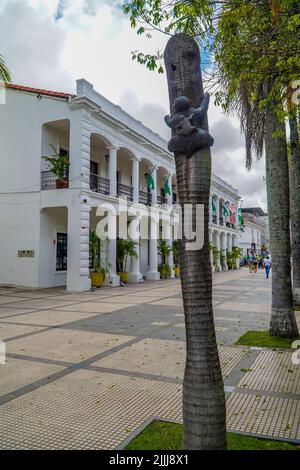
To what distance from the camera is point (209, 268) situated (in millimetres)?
2453

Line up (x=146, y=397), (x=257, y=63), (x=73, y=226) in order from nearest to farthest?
(x=146, y=397) → (x=257, y=63) → (x=73, y=226)

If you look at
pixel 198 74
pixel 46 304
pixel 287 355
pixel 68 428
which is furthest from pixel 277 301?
pixel 46 304

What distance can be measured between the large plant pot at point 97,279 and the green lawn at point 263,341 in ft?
35.6

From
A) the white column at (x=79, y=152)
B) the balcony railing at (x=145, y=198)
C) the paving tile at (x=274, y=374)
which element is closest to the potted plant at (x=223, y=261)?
the balcony railing at (x=145, y=198)

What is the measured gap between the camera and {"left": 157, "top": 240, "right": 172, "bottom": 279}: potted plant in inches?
940

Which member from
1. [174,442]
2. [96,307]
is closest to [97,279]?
[96,307]

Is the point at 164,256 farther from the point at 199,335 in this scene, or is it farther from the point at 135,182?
the point at 199,335

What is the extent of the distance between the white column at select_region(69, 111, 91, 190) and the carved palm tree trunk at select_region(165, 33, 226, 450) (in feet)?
44.2

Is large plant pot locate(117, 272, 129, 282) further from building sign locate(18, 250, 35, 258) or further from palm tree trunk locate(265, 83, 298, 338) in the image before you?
palm tree trunk locate(265, 83, 298, 338)

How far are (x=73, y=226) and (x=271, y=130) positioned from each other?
10.5 meters

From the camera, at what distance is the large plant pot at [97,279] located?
56.1 feet

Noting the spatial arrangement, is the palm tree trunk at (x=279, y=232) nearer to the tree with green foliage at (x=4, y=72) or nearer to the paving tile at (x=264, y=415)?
the paving tile at (x=264, y=415)
